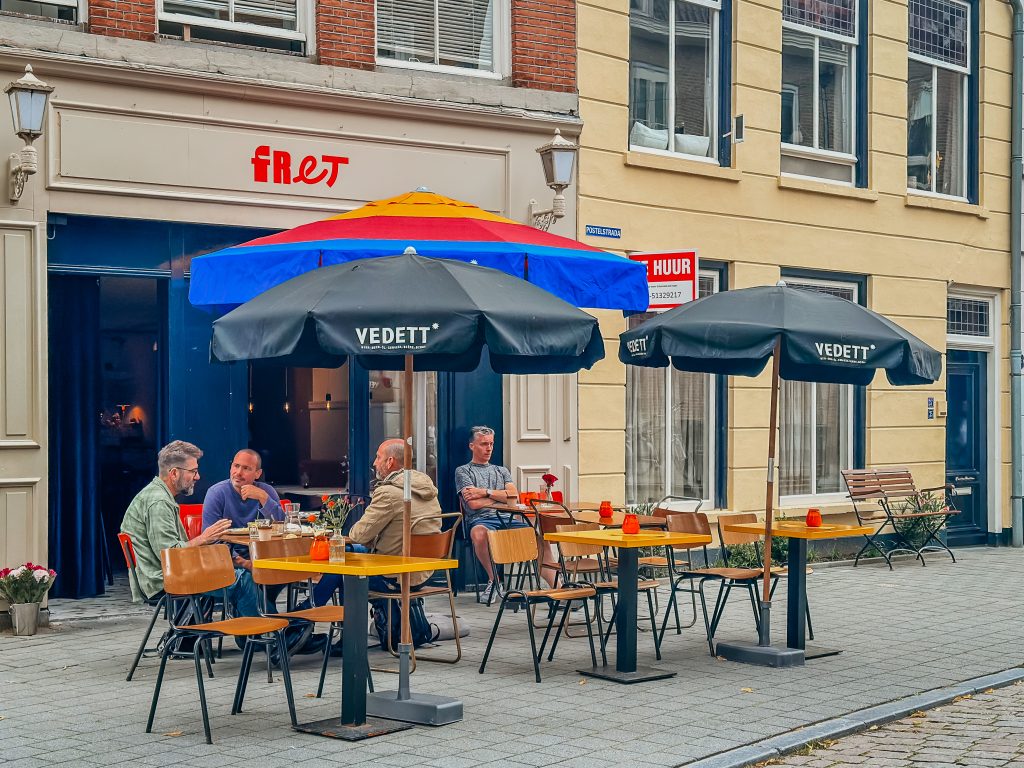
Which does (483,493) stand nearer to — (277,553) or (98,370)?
(98,370)

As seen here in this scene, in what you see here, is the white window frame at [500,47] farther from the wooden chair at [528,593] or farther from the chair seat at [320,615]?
the chair seat at [320,615]

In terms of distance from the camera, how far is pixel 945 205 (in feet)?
53.8

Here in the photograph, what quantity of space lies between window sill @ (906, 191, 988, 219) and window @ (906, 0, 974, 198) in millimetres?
240

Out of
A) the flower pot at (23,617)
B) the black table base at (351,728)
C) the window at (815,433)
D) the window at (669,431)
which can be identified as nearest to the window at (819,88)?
the window at (815,433)

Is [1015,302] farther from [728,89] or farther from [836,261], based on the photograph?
[728,89]

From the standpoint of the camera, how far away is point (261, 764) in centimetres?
621

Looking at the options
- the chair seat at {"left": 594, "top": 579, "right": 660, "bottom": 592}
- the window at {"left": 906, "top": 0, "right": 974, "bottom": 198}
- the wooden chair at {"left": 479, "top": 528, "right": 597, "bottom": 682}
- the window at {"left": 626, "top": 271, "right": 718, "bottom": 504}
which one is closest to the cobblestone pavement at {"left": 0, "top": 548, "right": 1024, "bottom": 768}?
the wooden chair at {"left": 479, "top": 528, "right": 597, "bottom": 682}

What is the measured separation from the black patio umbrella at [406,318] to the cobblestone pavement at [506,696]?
751 mm

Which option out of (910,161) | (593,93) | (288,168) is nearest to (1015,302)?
(910,161)

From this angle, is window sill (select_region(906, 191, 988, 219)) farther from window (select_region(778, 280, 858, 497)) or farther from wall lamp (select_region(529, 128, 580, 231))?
wall lamp (select_region(529, 128, 580, 231))

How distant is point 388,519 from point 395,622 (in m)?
0.80

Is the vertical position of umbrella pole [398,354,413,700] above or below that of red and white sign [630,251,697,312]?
below

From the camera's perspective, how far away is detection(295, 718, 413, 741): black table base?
22.1 ft

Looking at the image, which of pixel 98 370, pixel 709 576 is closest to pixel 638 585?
pixel 709 576
